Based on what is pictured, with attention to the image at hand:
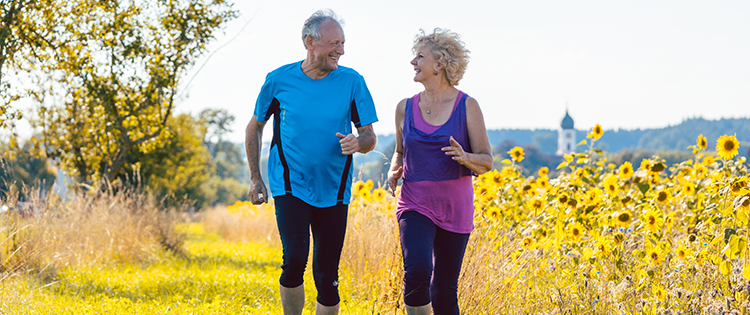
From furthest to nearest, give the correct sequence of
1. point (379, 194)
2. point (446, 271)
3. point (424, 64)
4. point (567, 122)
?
point (567, 122)
point (379, 194)
point (424, 64)
point (446, 271)

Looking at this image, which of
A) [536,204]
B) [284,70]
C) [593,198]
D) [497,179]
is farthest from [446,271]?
[497,179]

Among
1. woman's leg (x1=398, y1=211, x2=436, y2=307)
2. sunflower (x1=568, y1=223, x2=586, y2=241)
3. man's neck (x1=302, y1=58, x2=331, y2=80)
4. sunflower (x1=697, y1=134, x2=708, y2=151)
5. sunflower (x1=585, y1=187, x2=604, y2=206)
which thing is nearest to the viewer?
woman's leg (x1=398, y1=211, x2=436, y2=307)

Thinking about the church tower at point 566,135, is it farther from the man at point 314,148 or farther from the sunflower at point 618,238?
the man at point 314,148

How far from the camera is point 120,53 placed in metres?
8.88

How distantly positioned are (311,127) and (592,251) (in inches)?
77.0

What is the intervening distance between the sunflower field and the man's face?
1.26 meters

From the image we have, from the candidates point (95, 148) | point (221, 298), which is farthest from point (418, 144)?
point (95, 148)

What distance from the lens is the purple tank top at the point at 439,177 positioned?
2.90m

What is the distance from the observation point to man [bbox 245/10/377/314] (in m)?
3.10

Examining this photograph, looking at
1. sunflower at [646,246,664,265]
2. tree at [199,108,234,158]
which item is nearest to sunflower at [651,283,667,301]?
sunflower at [646,246,664,265]

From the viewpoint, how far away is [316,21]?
3.13 metres

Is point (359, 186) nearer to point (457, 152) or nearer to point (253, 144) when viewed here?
point (253, 144)

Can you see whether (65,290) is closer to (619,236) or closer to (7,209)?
(7,209)

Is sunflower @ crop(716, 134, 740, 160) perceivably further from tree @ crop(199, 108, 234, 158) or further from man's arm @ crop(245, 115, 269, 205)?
tree @ crop(199, 108, 234, 158)
